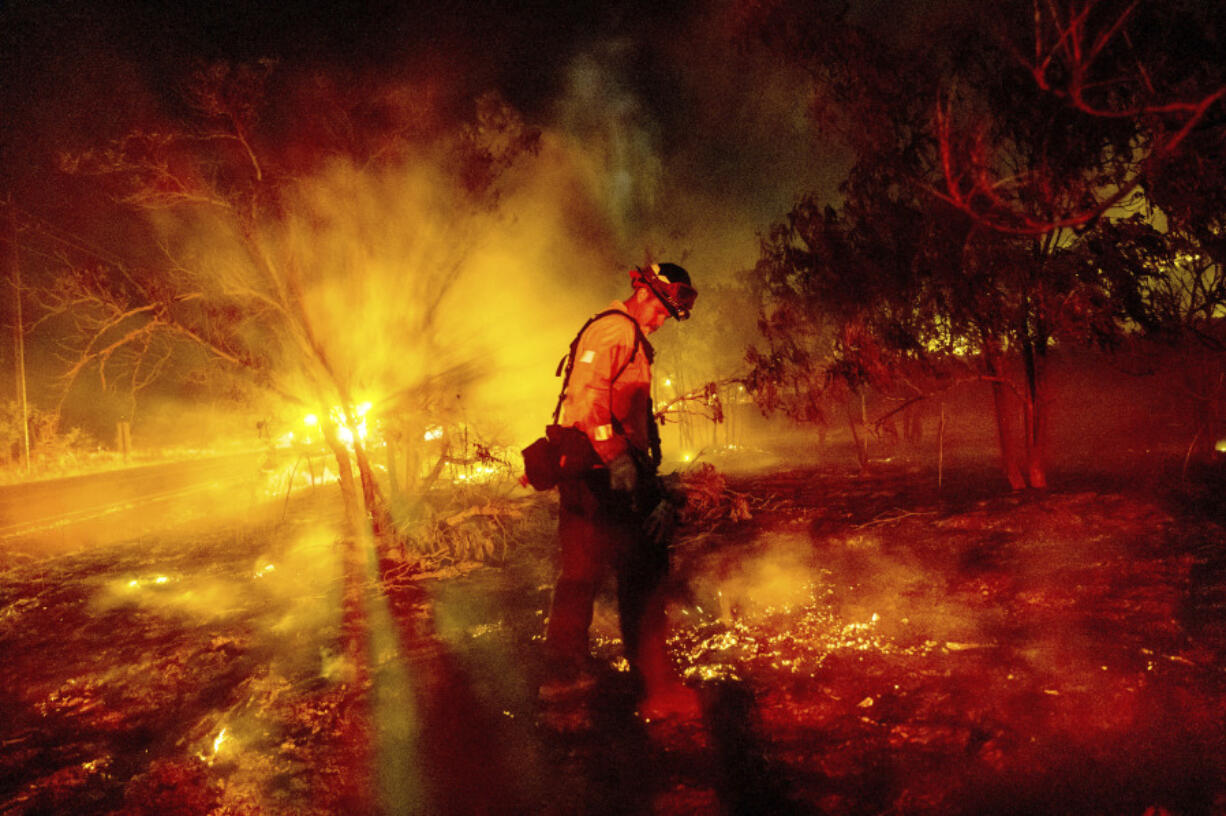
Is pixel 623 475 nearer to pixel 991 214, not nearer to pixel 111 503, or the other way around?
pixel 991 214

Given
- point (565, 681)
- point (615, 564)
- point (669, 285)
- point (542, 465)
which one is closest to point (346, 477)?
point (565, 681)

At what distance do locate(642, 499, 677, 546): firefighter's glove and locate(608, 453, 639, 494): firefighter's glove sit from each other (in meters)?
0.20

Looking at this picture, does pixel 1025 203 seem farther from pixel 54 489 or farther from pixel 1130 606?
pixel 54 489

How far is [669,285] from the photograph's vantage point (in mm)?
2986

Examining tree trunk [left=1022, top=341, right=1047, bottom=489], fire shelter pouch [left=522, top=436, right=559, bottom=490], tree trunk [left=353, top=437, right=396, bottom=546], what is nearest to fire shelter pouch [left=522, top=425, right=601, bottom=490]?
fire shelter pouch [left=522, top=436, right=559, bottom=490]

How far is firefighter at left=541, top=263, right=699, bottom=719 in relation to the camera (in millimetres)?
2709

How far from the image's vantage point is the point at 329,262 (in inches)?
286

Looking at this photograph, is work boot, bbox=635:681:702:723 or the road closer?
work boot, bbox=635:681:702:723

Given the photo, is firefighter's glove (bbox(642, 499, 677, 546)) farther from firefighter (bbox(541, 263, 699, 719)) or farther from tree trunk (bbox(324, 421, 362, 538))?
tree trunk (bbox(324, 421, 362, 538))

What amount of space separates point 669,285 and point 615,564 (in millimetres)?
1280

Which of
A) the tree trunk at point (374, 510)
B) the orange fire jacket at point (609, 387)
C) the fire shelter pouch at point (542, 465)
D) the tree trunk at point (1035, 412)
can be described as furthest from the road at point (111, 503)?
the tree trunk at point (1035, 412)

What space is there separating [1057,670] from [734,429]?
1534 cm

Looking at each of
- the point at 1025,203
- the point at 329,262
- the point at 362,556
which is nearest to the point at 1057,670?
the point at 1025,203

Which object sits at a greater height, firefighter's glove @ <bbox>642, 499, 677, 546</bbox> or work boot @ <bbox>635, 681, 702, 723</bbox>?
firefighter's glove @ <bbox>642, 499, 677, 546</bbox>
